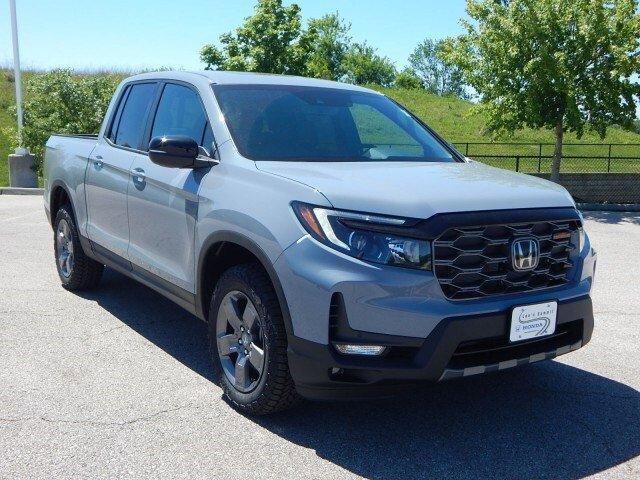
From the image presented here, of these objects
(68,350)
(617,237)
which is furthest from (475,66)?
(68,350)

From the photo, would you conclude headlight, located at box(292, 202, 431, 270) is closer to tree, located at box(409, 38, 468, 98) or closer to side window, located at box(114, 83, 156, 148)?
side window, located at box(114, 83, 156, 148)

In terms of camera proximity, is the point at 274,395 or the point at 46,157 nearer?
the point at 274,395

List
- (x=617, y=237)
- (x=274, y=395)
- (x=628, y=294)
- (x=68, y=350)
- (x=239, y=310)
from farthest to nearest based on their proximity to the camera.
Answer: (x=617, y=237), (x=628, y=294), (x=68, y=350), (x=239, y=310), (x=274, y=395)

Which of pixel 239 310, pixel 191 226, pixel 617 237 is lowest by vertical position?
pixel 617 237

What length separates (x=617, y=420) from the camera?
413 centimetres

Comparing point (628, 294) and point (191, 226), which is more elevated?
point (191, 226)

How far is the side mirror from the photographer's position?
166 inches

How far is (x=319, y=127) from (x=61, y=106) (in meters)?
16.8

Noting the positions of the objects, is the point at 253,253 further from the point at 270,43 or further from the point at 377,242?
the point at 270,43

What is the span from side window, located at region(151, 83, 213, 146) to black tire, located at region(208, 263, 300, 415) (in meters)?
0.99

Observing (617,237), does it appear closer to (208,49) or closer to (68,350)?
(68,350)

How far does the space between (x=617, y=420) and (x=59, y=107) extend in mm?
18421

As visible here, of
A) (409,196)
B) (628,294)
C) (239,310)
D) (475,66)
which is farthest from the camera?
(475,66)

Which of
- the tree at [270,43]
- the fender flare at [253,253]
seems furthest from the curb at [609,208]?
the fender flare at [253,253]
